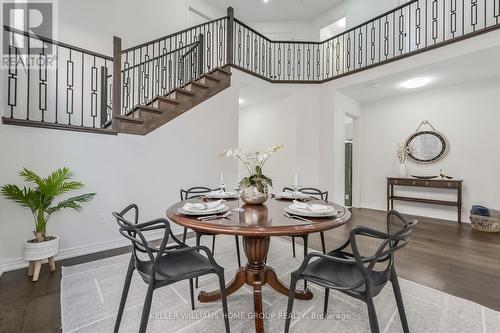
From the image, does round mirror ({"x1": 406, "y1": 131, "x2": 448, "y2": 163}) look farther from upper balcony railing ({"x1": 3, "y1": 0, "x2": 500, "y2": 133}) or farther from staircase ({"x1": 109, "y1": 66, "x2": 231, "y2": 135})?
staircase ({"x1": 109, "y1": 66, "x2": 231, "y2": 135})

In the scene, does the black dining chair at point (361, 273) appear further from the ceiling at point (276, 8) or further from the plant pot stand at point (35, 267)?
the ceiling at point (276, 8)

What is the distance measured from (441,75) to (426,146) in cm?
140

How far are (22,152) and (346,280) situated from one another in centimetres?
321

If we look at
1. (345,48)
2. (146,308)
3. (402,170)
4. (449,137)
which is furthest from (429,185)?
(146,308)

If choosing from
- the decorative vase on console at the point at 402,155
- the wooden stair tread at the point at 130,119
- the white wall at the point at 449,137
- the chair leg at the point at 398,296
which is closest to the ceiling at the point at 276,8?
the white wall at the point at 449,137

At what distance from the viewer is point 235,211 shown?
165cm

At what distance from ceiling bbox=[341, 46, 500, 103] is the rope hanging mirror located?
86 cm

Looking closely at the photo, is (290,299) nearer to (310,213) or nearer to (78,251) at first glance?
(310,213)

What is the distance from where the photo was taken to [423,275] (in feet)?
7.44

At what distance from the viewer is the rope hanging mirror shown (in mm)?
4605

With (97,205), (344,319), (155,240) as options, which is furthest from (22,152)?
(344,319)

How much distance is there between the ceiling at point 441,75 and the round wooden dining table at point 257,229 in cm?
358

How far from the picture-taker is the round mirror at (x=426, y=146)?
4605 mm

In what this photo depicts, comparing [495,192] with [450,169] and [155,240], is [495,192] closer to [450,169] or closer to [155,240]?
[450,169]
